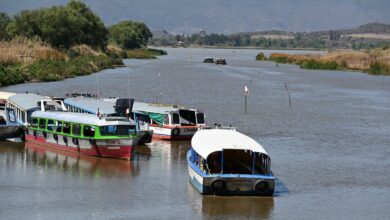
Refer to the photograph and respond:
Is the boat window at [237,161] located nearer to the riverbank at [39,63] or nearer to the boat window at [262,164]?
the boat window at [262,164]

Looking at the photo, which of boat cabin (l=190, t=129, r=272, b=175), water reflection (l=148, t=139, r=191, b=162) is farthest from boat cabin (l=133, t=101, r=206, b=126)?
boat cabin (l=190, t=129, r=272, b=175)

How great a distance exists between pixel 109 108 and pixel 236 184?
13.6 meters

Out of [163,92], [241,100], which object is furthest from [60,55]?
[241,100]

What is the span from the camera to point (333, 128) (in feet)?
167

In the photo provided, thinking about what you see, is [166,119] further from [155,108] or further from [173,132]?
[155,108]

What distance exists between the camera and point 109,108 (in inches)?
1633

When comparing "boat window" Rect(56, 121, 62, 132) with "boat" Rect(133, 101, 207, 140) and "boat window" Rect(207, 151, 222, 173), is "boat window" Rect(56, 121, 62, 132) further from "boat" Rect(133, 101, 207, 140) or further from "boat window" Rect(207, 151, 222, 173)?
"boat window" Rect(207, 151, 222, 173)

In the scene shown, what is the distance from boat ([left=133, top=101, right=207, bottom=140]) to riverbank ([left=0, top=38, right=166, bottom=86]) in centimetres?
3186

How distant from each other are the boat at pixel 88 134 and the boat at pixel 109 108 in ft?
4.15

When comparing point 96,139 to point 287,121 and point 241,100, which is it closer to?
point 287,121

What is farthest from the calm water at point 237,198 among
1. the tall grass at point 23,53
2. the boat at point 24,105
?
the tall grass at point 23,53

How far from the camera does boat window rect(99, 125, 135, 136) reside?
3547 cm

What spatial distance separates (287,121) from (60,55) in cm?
4870

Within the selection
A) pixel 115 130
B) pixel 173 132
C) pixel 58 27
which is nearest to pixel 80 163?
pixel 115 130
